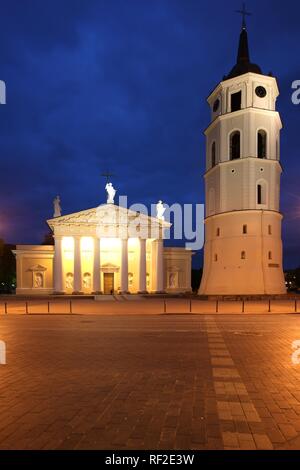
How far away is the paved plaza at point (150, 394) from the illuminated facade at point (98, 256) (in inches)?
1492

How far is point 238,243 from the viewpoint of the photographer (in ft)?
129

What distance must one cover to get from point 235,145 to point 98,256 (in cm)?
2222

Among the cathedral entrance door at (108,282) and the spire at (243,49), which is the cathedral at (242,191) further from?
the cathedral entrance door at (108,282)

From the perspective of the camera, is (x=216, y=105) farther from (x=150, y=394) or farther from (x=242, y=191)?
(x=150, y=394)

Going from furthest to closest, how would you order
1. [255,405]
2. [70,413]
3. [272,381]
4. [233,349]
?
1. [233,349]
2. [272,381]
3. [255,405]
4. [70,413]

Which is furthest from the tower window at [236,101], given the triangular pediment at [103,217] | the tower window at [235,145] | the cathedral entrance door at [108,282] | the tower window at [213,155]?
the cathedral entrance door at [108,282]

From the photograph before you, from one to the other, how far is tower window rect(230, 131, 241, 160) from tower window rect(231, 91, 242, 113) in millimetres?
2549

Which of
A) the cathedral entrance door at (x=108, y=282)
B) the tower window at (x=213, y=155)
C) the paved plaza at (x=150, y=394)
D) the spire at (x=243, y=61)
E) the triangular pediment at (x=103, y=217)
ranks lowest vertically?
the cathedral entrance door at (x=108, y=282)

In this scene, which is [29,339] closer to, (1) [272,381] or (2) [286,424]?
(1) [272,381]

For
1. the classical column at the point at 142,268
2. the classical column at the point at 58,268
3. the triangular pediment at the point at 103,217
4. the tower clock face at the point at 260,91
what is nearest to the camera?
the tower clock face at the point at 260,91

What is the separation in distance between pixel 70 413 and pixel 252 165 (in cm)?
3692

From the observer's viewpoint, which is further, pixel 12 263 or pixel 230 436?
pixel 12 263

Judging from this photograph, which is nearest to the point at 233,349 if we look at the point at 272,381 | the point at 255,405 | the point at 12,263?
the point at 272,381

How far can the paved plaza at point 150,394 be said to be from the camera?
4.84 m
